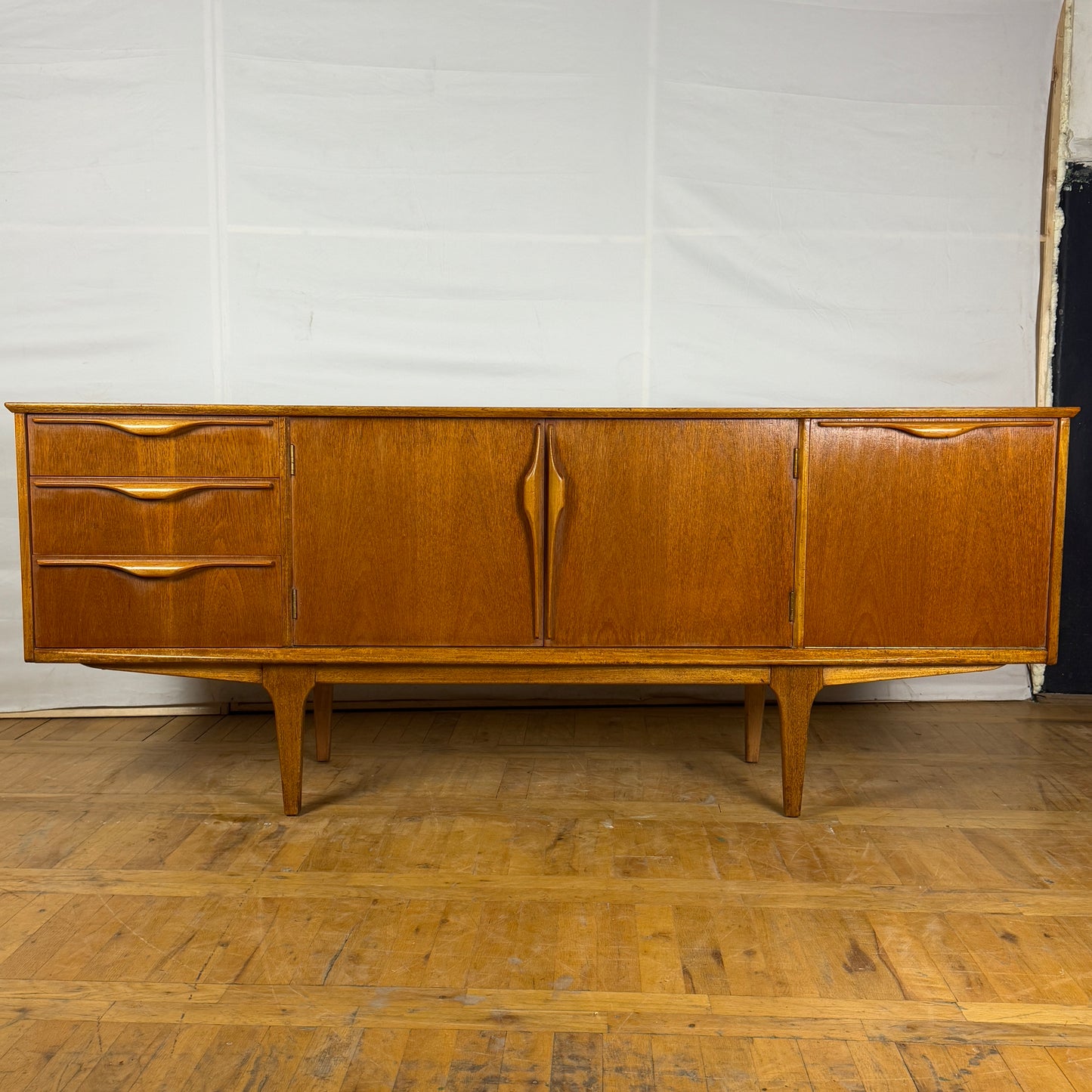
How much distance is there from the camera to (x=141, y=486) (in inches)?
76.9

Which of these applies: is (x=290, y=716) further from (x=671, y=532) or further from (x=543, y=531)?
(x=671, y=532)

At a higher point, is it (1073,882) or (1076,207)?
(1076,207)

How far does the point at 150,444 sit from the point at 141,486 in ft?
0.29

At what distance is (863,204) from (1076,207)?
707mm

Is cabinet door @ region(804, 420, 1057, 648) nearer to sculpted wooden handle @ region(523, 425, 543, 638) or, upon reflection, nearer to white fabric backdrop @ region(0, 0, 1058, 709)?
sculpted wooden handle @ region(523, 425, 543, 638)

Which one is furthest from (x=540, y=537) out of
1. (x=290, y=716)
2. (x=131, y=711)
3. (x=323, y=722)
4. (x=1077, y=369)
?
(x=1077, y=369)

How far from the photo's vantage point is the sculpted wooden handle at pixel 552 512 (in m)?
1.98

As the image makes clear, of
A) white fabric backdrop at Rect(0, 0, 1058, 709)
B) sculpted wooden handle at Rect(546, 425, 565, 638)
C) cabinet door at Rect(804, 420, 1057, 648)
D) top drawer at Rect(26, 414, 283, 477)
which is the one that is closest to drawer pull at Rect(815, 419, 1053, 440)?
cabinet door at Rect(804, 420, 1057, 648)

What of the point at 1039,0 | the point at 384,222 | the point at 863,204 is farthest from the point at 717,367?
the point at 1039,0

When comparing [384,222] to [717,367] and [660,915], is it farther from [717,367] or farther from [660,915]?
[660,915]

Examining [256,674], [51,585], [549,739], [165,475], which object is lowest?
[549,739]

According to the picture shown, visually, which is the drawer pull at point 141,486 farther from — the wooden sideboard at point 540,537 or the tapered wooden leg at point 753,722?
the tapered wooden leg at point 753,722

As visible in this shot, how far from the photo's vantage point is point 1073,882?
5.89 ft

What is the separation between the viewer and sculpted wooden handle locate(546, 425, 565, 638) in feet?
6.51
